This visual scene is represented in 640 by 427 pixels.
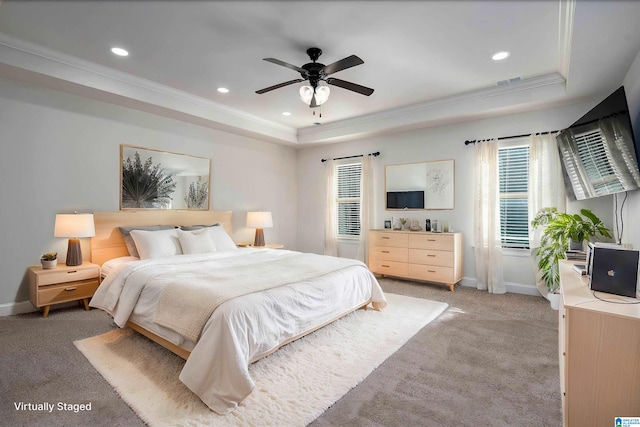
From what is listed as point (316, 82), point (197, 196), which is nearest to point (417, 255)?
point (316, 82)

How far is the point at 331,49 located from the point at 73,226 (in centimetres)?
331

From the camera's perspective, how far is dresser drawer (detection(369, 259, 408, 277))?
16.5 feet

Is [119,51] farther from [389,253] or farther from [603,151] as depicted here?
[603,151]

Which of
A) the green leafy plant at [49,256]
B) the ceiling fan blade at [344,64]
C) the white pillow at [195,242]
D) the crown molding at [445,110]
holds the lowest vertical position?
the green leafy plant at [49,256]

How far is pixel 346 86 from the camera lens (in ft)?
9.71

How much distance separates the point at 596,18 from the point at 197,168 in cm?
478

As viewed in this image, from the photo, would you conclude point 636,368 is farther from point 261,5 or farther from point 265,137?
point 265,137

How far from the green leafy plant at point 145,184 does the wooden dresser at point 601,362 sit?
4.63 meters

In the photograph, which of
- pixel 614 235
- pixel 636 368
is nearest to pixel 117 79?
pixel 636 368

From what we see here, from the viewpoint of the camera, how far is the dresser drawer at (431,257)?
4.59m

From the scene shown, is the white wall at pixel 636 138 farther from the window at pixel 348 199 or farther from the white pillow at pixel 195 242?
the white pillow at pixel 195 242

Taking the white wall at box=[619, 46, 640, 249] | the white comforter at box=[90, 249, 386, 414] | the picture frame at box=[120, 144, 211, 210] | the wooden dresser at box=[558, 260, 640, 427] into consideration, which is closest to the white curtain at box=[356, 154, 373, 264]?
the white comforter at box=[90, 249, 386, 414]

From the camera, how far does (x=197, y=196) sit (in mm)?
4953

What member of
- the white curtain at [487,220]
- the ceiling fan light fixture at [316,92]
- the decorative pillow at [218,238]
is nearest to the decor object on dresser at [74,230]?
the decorative pillow at [218,238]
